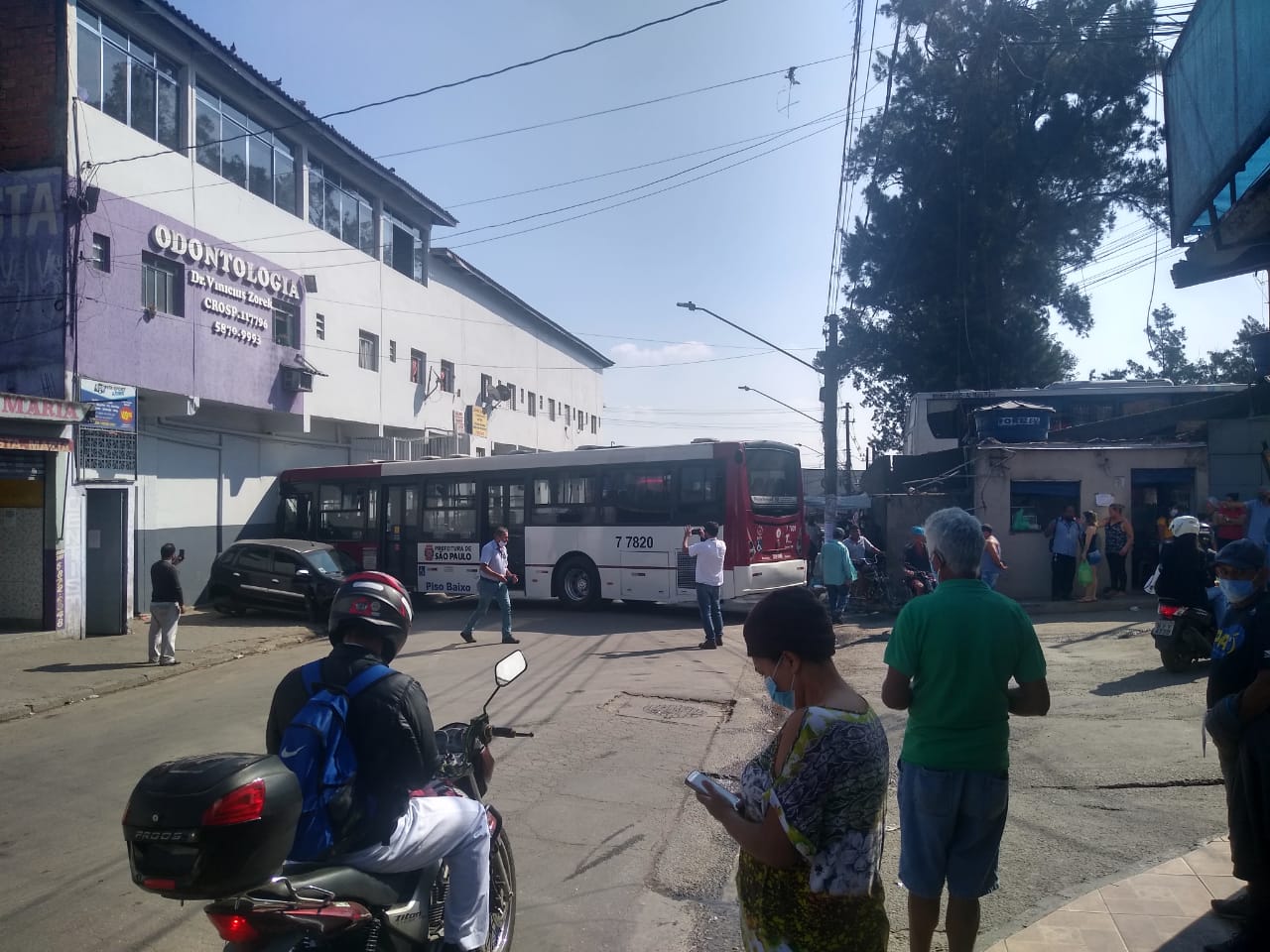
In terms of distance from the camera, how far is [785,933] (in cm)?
238

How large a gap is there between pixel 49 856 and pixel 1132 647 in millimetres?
11403

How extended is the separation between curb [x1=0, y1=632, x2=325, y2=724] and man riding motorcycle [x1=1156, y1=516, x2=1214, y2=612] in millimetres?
12287

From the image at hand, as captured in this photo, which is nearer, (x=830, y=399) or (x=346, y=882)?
(x=346, y=882)

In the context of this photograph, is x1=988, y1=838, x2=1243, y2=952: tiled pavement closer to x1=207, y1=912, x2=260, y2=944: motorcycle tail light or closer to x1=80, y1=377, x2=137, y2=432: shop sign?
x1=207, y1=912, x2=260, y2=944: motorcycle tail light

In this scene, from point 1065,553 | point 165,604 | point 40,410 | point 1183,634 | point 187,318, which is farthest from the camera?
point 187,318

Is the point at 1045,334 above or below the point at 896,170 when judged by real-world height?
below

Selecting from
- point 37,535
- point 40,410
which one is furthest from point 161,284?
point 37,535

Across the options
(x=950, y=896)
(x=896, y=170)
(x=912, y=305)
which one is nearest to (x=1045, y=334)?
A: (x=912, y=305)

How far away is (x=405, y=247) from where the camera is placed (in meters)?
29.1

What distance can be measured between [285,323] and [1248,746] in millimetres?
21444

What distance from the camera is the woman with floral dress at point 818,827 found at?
231 cm

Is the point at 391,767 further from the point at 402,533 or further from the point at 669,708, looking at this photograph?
the point at 402,533

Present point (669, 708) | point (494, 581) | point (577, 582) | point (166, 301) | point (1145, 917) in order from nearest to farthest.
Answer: point (1145, 917) → point (669, 708) → point (494, 581) → point (166, 301) → point (577, 582)

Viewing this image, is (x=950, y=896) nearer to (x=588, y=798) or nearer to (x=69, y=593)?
(x=588, y=798)
